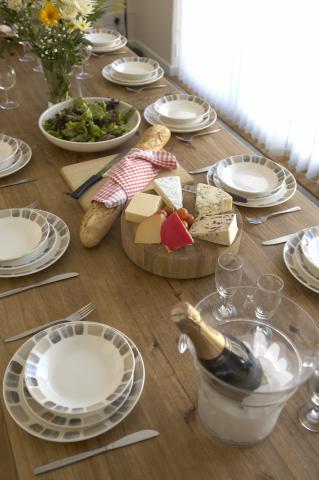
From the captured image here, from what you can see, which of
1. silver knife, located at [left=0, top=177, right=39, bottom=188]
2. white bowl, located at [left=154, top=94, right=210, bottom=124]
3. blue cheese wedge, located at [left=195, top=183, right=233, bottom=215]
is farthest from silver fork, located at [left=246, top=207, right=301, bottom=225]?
silver knife, located at [left=0, top=177, right=39, bottom=188]

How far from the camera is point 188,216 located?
1.19m

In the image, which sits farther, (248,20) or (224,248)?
(248,20)

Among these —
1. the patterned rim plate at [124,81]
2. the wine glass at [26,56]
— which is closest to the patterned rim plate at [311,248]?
the patterned rim plate at [124,81]

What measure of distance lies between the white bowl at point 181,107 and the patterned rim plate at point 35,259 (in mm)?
757

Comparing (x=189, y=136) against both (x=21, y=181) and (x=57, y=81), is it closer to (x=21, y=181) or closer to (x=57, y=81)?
(x=57, y=81)

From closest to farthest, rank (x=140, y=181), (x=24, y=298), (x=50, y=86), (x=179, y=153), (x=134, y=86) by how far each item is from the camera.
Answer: (x=24, y=298) < (x=140, y=181) < (x=179, y=153) < (x=50, y=86) < (x=134, y=86)

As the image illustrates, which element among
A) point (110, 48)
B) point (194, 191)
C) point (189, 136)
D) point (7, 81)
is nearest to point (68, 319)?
point (194, 191)

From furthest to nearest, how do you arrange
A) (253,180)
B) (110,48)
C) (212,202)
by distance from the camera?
(110,48) < (253,180) < (212,202)

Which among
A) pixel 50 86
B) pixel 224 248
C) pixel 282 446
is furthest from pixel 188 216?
pixel 50 86

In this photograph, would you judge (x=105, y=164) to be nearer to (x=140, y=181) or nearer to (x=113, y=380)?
(x=140, y=181)

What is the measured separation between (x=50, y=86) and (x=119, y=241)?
0.79 meters

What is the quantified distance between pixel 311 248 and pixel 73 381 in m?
0.69

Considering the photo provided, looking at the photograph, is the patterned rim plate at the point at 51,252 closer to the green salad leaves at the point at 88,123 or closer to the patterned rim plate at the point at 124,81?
the green salad leaves at the point at 88,123

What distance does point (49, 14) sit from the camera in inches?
56.4
